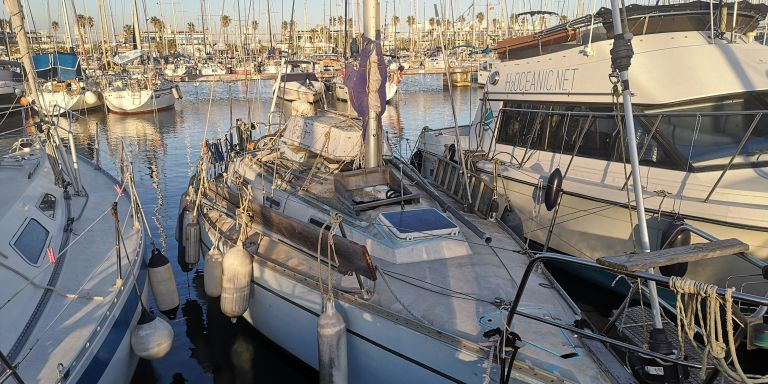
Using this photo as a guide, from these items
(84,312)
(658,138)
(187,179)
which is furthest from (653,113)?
(187,179)

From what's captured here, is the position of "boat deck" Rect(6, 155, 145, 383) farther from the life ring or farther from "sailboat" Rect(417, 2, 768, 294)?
the life ring

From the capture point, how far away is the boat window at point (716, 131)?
28.9 feet

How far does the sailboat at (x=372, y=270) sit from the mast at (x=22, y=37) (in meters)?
3.26

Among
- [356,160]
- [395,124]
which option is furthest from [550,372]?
[395,124]

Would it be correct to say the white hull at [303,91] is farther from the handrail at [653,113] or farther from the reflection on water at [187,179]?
the handrail at [653,113]

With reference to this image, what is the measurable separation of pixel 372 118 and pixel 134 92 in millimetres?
36024

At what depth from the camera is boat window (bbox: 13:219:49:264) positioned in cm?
673

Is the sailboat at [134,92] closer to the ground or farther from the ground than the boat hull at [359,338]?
farther from the ground

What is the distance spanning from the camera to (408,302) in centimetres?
620

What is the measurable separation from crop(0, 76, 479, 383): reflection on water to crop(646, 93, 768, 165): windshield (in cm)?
729

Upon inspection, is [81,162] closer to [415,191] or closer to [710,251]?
[415,191]

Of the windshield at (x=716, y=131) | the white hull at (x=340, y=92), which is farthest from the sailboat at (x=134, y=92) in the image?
the windshield at (x=716, y=131)

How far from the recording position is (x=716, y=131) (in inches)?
356

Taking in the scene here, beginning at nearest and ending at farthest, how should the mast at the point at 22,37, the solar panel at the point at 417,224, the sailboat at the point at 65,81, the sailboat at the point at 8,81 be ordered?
the solar panel at the point at 417,224, the mast at the point at 22,37, the sailboat at the point at 65,81, the sailboat at the point at 8,81
